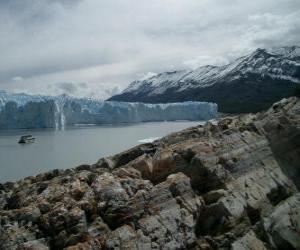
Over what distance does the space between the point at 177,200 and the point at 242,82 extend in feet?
464

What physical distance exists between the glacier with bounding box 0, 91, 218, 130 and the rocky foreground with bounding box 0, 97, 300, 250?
61.5 meters

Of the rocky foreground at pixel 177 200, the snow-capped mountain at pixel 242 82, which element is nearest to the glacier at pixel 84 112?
the snow-capped mountain at pixel 242 82

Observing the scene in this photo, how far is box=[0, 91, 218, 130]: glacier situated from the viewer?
73000 mm

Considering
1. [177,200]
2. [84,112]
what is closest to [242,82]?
[84,112]

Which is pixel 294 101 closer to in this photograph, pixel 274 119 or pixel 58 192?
pixel 274 119

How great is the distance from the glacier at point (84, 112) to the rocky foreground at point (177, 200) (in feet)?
202

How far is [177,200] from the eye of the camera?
1002 centimetres

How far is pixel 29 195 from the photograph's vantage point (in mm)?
10922

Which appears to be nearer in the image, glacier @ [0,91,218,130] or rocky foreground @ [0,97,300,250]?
rocky foreground @ [0,97,300,250]

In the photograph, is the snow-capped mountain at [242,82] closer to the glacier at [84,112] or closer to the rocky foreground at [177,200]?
the glacier at [84,112]

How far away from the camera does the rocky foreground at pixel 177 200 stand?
9.05m

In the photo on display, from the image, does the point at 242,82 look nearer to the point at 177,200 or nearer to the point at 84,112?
the point at 84,112

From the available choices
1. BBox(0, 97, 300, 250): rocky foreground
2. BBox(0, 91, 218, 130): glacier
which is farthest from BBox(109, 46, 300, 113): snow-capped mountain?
BBox(0, 97, 300, 250): rocky foreground

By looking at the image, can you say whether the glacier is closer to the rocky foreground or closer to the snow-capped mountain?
the snow-capped mountain
